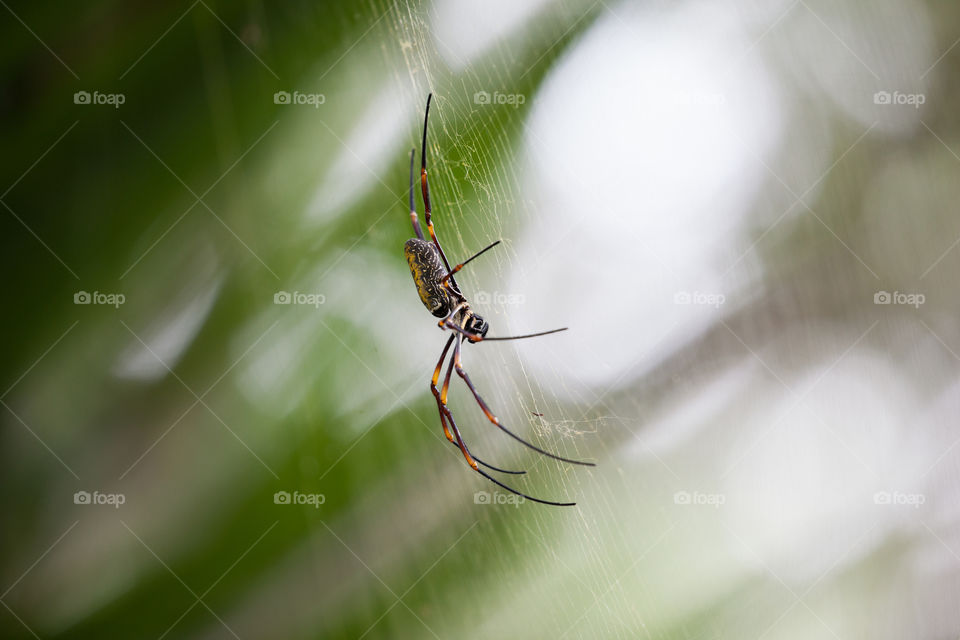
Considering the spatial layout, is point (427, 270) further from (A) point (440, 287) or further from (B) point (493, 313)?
(B) point (493, 313)

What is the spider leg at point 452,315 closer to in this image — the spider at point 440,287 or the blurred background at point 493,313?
the spider at point 440,287

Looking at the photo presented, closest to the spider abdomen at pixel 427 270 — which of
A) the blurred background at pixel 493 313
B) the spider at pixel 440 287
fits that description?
the spider at pixel 440 287

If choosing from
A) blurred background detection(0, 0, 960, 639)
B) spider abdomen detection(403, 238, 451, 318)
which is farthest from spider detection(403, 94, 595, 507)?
blurred background detection(0, 0, 960, 639)

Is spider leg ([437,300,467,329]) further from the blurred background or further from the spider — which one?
the blurred background

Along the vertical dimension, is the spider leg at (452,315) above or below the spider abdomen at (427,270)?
below

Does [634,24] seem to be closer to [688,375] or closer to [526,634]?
[688,375]

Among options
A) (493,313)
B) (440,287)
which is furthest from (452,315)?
(493,313)

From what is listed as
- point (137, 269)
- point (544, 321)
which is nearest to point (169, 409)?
point (137, 269)

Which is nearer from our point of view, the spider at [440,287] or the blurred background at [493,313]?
the spider at [440,287]
